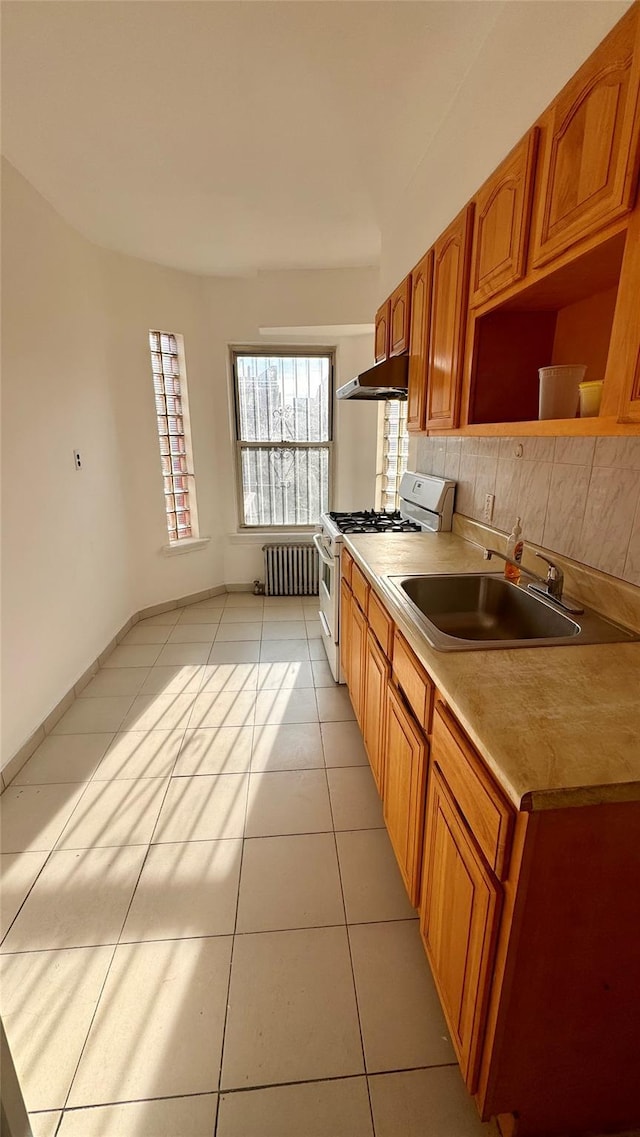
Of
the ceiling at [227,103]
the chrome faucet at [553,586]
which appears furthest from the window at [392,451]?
the chrome faucet at [553,586]

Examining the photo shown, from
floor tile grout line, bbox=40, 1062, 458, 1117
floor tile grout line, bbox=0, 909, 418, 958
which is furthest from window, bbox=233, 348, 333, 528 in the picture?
floor tile grout line, bbox=40, 1062, 458, 1117

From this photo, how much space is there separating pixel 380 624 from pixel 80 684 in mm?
2073

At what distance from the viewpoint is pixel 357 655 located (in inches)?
88.9

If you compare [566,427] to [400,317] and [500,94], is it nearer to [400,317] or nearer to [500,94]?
[500,94]

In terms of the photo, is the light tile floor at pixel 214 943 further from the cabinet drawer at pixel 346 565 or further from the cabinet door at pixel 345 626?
the cabinet drawer at pixel 346 565

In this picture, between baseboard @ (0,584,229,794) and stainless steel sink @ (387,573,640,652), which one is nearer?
stainless steel sink @ (387,573,640,652)

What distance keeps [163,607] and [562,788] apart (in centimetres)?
383

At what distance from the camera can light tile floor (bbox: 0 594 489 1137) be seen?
3.69ft

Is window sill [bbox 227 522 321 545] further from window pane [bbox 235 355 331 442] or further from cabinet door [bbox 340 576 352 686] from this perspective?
cabinet door [bbox 340 576 352 686]

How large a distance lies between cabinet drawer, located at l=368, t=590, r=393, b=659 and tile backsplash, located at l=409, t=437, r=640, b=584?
2.04 feet

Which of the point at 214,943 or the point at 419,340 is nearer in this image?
the point at 214,943

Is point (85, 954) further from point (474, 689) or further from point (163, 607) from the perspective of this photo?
point (163, 607)

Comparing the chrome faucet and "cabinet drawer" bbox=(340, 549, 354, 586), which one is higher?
the chrome faucet

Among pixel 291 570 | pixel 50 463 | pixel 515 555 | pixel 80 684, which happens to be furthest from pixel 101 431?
pixel 515 555
